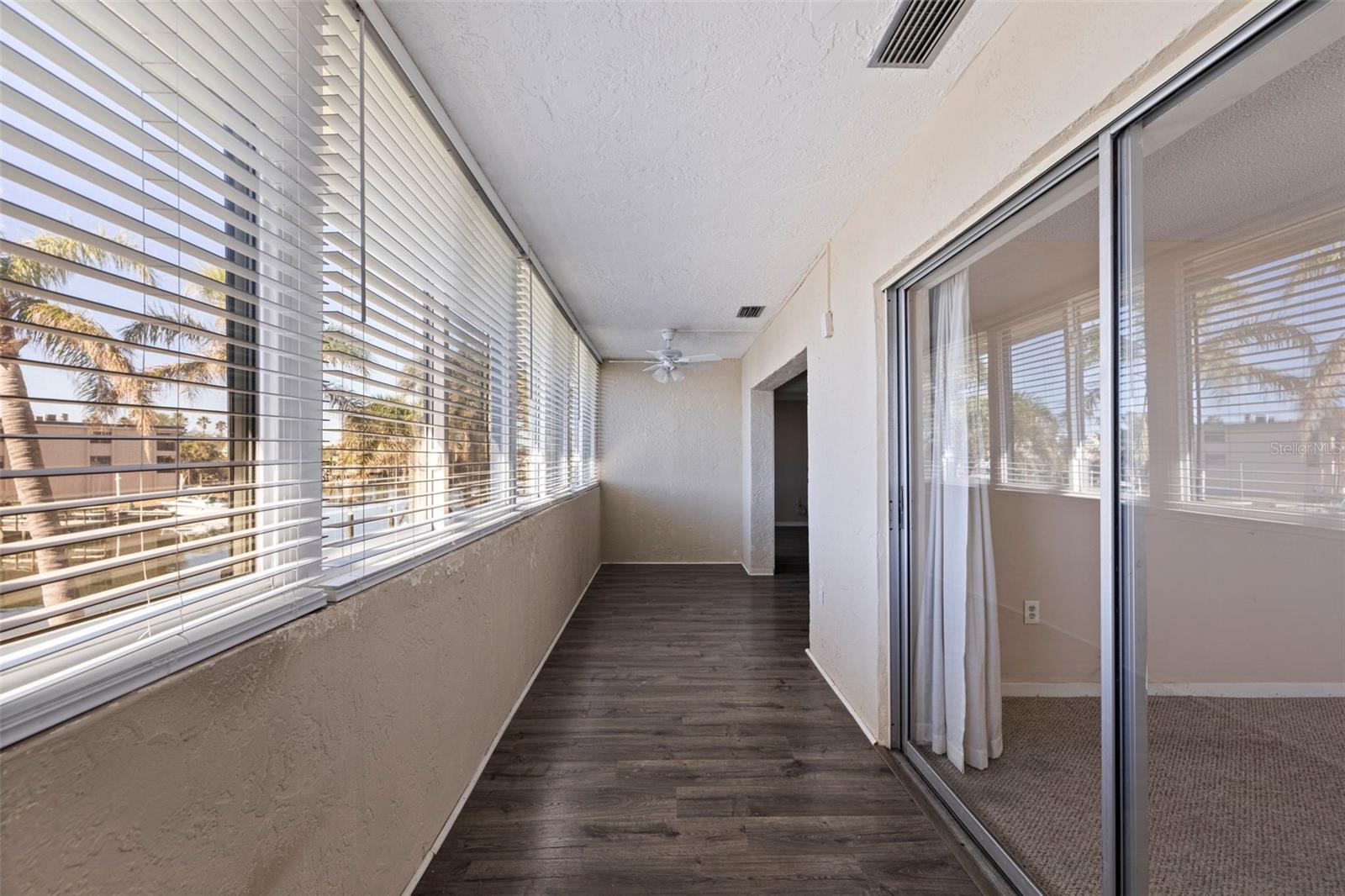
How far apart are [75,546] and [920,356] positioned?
2427 mm

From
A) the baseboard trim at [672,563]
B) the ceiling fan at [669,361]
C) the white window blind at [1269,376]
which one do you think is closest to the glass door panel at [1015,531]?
the white window blind at [1269,376]

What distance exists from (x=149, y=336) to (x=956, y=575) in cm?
229

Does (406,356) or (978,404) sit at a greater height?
(406,356)

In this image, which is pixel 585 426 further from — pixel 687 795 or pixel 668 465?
pixel 687 795

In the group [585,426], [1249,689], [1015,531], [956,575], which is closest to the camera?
[1249,689]

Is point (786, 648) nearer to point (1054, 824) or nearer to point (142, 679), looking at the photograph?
point (1054, 824)

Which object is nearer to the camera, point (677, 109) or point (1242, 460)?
point (1242, 460)

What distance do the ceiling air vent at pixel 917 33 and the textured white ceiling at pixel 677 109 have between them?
4 cm

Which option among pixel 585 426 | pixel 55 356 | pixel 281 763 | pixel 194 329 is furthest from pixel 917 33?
pixel 585 426

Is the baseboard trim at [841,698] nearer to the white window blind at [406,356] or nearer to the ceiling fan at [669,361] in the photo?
the white window blind at [406,356]

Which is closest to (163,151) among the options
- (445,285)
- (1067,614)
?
(445,285)

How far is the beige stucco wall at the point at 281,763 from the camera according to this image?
0.65 m

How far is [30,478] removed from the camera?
66 cm

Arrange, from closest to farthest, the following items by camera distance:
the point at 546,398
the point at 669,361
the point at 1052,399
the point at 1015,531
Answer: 1. the point at 1052,399
2. the point at 1015,531
3. the point at 546,398
4. the point at 669,361
